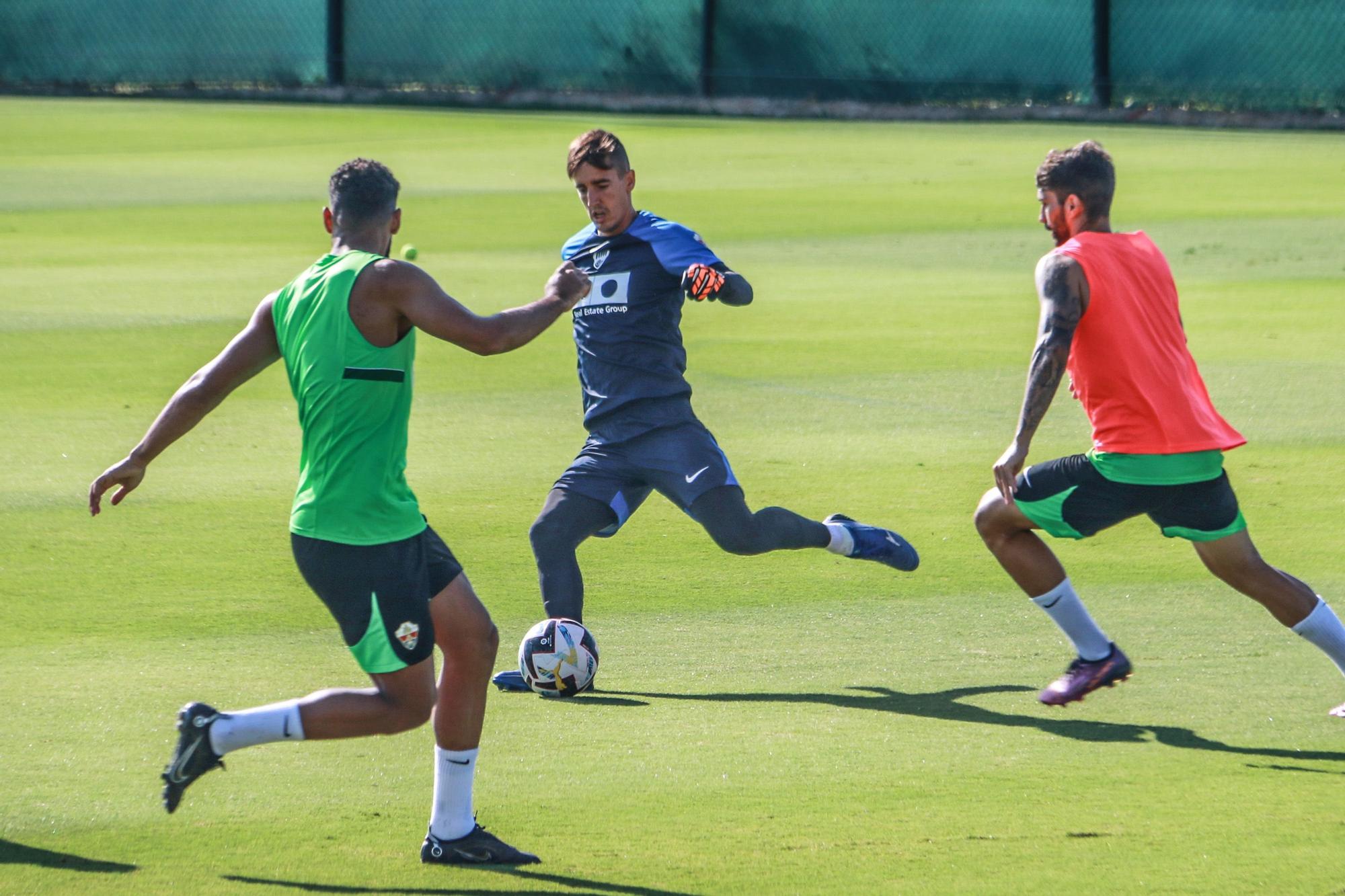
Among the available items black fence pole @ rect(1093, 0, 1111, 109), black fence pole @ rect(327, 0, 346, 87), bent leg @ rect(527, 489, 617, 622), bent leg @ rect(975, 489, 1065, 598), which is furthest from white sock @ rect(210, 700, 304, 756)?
black fence pole @ rect(327, 0, 346, 87)

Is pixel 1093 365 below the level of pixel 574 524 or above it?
above

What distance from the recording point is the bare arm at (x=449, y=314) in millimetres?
5094

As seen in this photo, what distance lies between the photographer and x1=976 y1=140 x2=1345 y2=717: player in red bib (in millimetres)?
6227

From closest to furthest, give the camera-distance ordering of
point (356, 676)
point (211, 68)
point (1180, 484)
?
point (1180, 484) → point (356, 676) → point (211, 68)

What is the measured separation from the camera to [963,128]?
100 feet

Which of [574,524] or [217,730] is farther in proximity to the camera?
[574,524]

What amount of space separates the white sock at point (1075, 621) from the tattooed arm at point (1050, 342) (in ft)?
1.92

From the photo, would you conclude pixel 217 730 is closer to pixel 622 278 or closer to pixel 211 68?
pixel 622 278

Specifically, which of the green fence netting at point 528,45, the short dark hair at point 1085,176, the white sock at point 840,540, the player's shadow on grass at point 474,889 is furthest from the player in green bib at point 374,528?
the green fence netting at point 528,45

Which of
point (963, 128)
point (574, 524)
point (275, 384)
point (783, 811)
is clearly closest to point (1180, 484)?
point (783, 811)

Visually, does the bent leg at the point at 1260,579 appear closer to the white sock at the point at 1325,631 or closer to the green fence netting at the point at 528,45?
the white sock at the point at 1325,631

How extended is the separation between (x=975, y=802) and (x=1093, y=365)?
1590 mm

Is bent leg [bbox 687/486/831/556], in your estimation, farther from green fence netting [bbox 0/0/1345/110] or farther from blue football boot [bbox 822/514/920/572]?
green fence netting [bbox 0/0/1345/110]

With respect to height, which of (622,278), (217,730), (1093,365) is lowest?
(217,730)
